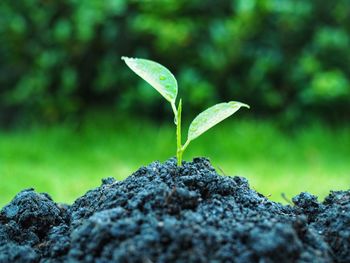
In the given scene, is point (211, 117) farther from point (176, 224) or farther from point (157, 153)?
point (157, 153)

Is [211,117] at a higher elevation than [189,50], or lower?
lower

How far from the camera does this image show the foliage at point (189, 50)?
5355 millimetres

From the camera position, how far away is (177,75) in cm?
548

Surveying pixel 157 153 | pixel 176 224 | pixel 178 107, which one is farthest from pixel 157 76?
pixel 157 153

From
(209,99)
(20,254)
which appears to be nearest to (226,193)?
(20,254)

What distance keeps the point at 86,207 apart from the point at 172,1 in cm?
400

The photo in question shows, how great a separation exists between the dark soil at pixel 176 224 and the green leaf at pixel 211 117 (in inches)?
3.8

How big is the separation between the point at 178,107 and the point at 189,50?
406 centimetres

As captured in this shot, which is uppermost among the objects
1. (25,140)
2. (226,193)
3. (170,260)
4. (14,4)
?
(14,4)

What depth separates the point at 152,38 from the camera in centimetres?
555

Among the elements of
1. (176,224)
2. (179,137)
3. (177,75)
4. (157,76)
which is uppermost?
(177,75)

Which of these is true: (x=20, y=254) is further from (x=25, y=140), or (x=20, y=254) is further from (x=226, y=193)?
(x=25, y=140)

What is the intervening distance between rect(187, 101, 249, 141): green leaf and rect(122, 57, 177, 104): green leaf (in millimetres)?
84

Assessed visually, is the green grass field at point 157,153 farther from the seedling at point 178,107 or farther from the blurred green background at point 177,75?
the seedling at point 178,107
